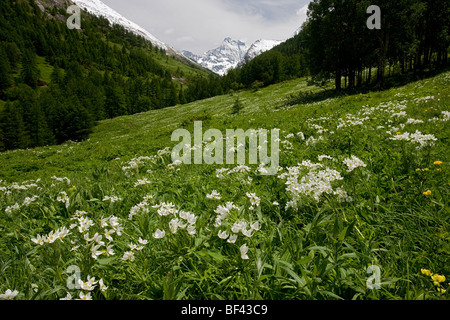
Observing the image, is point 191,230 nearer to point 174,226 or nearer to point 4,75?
point 174,226

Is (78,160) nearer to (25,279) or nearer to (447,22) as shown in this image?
(25,279)

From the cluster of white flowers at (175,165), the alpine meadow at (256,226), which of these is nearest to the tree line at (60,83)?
the cluster of white flowers at (175,165)

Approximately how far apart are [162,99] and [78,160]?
384 ft

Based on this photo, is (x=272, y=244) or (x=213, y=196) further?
(x=213, y=196)

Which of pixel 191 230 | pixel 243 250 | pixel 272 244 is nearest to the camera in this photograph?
pixel 243 250

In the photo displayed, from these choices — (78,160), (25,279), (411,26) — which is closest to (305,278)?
(25,279)

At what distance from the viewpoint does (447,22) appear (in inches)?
1211

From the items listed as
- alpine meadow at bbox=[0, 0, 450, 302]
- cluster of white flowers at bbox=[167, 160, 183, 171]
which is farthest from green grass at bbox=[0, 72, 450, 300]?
cluster of white flowers at bbox=[167, 160, 183, 171]

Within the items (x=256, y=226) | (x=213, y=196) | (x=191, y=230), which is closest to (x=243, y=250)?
(x=256, y=226)

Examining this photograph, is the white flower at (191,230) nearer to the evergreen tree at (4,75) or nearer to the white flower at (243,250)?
the white flower at (243,250)

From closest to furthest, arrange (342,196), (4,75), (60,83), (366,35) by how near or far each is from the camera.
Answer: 1. (342,196)
2. (366,35)
3. (4,75)
4. (60,83)

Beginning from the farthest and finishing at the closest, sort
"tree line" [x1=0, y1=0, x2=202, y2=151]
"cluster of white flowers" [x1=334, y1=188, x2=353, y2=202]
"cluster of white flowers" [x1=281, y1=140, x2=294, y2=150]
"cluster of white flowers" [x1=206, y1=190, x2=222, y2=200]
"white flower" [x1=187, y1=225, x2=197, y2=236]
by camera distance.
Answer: "tree line" [x1=0, y1=0, x2=202, y2=151], "cluster of white flowers" [x1=281, y1=140, x2=294, y2=150], "cluster of white flowers" [x1=206, y1=190, x2=222, y2=200], "cluster of white flowers" [x1=334, y1=188, x2=353, y2=202], "white flower" [x1=187, y1=225, x2=197, y2=236]

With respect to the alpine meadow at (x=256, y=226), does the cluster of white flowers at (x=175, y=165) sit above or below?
above

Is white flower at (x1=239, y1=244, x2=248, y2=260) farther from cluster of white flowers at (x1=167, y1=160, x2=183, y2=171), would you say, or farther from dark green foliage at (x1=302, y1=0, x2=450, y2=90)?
dark green foliage at (x1=302, y1=0, x2=450, y2=90)
